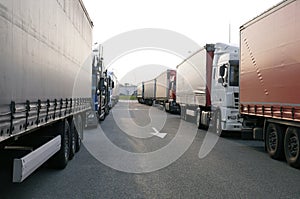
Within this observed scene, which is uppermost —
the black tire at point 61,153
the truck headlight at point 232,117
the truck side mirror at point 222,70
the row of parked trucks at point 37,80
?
the truck side mirror at point 222,70

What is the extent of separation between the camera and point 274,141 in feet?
34.7

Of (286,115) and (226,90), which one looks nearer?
(286,115)

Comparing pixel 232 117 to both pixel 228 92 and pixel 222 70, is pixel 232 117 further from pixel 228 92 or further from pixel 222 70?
pixel 222 70

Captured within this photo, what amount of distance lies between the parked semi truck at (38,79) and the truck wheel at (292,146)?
206 inches

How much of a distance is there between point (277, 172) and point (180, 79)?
20.9 m

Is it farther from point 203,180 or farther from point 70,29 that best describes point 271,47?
point 70,29

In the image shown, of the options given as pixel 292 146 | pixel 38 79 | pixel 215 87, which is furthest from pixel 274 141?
pixel 38 79

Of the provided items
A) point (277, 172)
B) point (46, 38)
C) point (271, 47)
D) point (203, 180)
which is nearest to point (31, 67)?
point (46, 38)

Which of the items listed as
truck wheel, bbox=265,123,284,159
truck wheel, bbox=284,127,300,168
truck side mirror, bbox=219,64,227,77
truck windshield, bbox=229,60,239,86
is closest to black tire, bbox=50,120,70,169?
truck wheel, bbox=284,127,300,168

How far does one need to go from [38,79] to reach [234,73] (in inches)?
418

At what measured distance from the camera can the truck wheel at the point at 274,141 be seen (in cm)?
1008

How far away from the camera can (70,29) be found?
8.79m

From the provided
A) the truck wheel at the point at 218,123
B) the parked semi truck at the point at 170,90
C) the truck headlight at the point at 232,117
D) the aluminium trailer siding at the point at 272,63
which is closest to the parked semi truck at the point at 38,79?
the aluminium trailer siding at the point at 272,63

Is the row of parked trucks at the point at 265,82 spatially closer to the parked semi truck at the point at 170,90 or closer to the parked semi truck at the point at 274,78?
the parked semi truck at the point at 274,78
